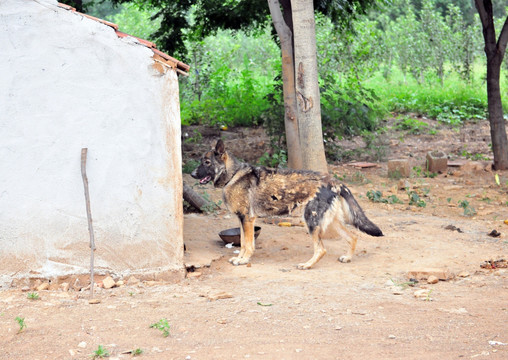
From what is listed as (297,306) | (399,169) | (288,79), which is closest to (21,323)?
(297,306)

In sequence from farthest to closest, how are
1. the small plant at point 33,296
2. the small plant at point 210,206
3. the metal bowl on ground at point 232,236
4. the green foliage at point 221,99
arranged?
1. the green foliage at point 221,99
2. the small plant at point 210,206
3. the metal bowl on ground at point 232,236
4. the small plant at point 33,296

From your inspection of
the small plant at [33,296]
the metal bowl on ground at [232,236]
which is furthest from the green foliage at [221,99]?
the small plant at [33,296]

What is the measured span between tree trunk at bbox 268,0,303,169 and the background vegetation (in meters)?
2.42

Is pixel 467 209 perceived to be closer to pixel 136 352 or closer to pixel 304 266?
pixel 304 266

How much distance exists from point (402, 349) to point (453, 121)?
13718mm

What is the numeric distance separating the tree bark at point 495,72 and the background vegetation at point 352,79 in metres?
2.08

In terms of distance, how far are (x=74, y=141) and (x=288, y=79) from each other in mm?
4708

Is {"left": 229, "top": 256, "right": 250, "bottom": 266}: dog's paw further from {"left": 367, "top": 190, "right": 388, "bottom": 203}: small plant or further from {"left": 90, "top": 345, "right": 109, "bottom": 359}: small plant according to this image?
{"left": 367, "top": 190, "right": 388, "bottom": 203}: small plant

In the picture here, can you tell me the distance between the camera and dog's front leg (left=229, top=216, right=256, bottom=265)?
7.39 meters

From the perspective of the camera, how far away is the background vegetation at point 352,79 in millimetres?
13734

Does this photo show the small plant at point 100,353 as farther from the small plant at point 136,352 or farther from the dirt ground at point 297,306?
the small plant at point 136,352

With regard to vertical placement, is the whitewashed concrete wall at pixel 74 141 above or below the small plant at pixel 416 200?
above

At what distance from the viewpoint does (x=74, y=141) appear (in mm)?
6352

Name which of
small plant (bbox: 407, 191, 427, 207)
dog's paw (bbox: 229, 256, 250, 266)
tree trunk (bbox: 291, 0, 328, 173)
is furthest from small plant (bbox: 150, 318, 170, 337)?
small plant (bbox: 407, 191, 427, 207)
